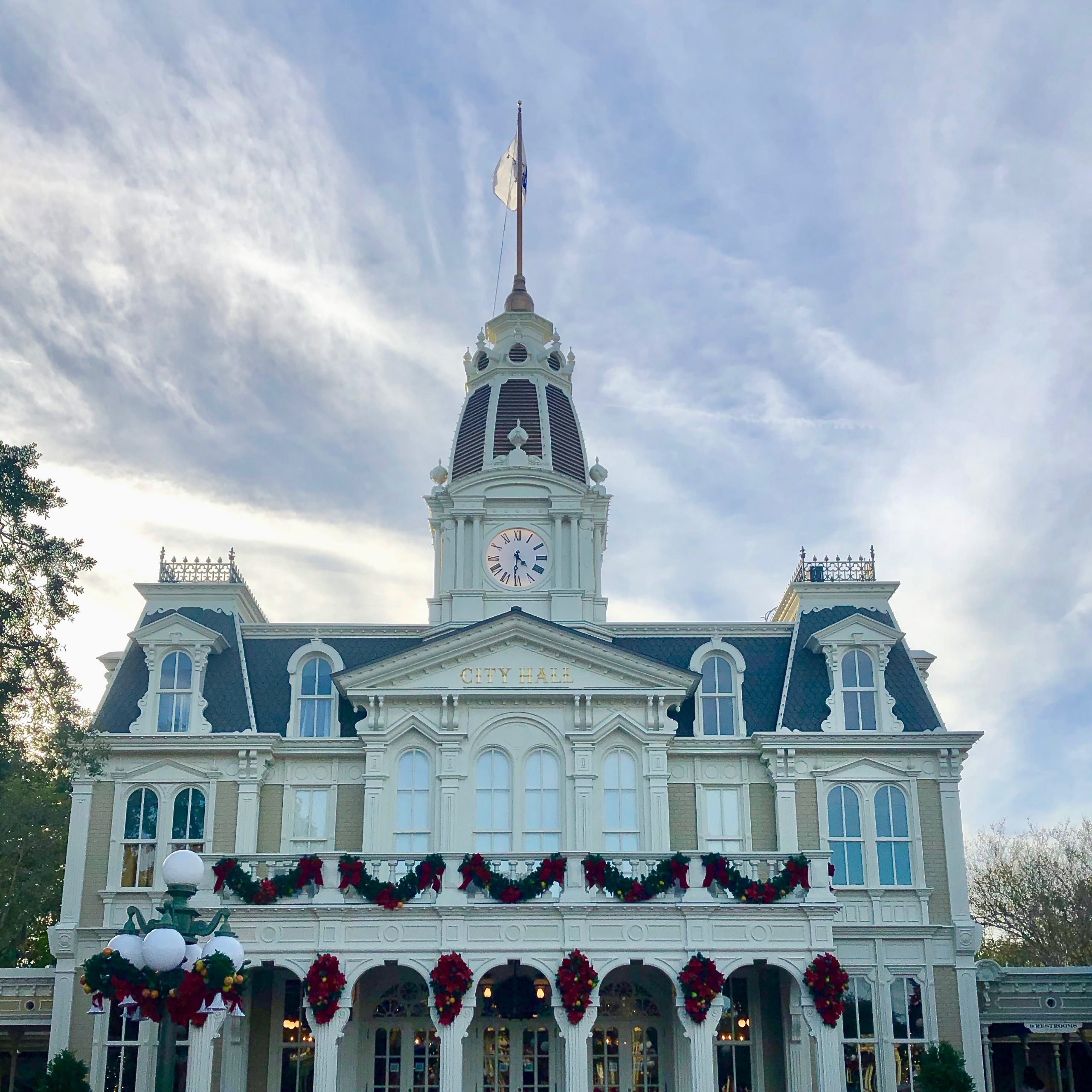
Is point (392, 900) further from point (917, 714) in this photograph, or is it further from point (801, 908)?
point (917, 714)

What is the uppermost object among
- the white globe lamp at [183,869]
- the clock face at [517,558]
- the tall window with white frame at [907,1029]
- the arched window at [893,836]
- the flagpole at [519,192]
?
the flagpole at [519,192]

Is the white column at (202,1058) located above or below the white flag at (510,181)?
below

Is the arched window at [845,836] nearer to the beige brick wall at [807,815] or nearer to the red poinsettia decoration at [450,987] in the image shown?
the beige brick wall at [807,815]

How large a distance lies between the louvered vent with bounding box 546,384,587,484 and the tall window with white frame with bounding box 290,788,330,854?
1143 cm

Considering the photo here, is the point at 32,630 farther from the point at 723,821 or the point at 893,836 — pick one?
the point at 893,836

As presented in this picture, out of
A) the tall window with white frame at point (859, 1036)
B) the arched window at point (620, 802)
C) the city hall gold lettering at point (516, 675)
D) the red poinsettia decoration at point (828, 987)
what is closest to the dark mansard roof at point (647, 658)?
the city hall gold lettering at point (516, 675)

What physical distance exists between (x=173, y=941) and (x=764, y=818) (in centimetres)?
2170

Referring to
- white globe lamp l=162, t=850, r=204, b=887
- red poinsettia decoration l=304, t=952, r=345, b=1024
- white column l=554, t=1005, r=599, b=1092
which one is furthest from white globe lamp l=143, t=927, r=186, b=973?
white column l=554, t=1005, r=599, b=1092

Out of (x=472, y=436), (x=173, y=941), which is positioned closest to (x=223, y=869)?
(x=173, y=941)

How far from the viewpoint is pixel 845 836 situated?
3359 centimetres

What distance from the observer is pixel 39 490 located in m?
28.4

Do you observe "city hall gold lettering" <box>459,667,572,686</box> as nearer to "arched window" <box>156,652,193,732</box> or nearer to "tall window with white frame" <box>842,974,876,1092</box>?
"arched window" <box>156,652,193,732</box>

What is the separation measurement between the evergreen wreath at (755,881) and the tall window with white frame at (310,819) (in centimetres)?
1014

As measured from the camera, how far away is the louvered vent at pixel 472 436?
129 feet
